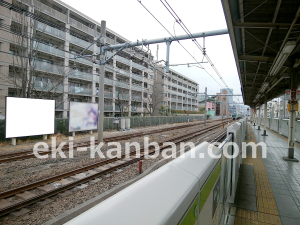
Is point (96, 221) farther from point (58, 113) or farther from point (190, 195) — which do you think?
point (58, 113)

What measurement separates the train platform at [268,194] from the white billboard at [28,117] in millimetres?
11507

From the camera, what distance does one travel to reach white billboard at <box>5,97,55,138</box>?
33.9 ft

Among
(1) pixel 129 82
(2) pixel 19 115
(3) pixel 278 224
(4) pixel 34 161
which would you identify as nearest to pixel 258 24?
(3) pixel 278 224

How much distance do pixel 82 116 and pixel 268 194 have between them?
43.8 feet

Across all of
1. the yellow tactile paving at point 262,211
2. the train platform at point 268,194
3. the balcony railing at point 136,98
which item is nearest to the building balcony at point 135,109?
the balcony railing at point 136,98

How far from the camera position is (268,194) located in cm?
436

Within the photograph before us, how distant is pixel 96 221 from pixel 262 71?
1146cm

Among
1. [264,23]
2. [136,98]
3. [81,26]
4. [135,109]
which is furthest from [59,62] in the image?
[264,23]

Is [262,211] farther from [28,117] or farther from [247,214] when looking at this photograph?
[28,117]

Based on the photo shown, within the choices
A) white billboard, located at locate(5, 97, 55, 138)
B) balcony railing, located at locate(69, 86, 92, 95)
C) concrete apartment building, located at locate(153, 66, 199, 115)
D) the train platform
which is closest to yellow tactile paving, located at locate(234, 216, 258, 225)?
the train platform

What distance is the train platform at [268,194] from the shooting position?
3.39 metres

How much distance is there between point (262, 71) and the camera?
998 cm

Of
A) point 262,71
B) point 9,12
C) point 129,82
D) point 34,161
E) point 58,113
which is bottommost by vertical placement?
point 34,161

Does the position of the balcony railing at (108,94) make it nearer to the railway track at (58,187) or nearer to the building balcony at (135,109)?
the building balcony at (135,109)
